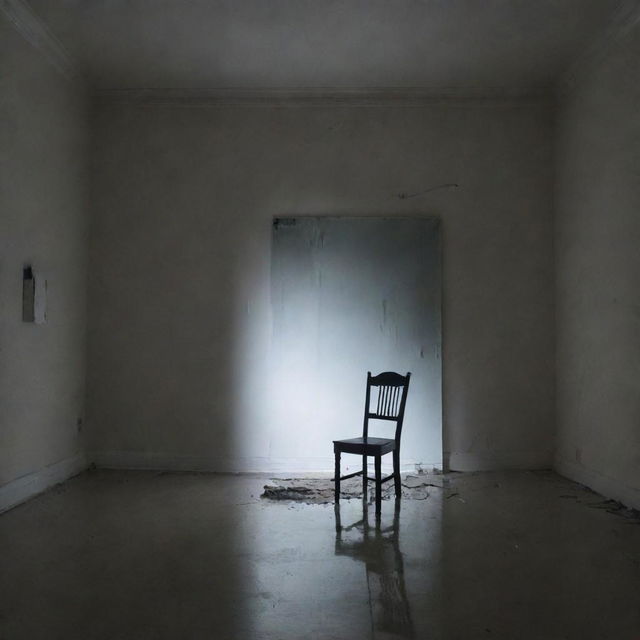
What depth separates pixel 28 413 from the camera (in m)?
4.49

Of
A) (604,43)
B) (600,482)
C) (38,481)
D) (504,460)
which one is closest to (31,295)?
(38,481)

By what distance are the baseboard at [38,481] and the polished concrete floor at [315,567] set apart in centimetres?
11

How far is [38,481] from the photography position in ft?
15.0

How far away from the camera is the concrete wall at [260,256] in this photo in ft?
18.0

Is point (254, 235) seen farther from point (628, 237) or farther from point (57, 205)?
point (628, 237)

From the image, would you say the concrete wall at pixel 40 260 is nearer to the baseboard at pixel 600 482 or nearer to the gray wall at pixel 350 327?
the gray wall at pixel 350 327

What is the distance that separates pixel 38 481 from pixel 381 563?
2.75m

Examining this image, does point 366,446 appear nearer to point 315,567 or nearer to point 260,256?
point 315,567

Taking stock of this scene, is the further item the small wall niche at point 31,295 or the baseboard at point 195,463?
the baseboard at point 195,463

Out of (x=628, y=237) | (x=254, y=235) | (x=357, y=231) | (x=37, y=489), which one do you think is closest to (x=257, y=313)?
(x=254, y=235)

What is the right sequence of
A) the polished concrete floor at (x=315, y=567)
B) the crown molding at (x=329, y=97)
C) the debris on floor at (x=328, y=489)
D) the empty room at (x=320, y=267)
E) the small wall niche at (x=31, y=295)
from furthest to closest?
the crown molding at (x=329, y=97) < the debris on floor at (x=328, y=489) < the small wall niche at (x=31, y=295) < the empty room at (x=320, y=267) < the polished concrete floor at (x=315, y=567)

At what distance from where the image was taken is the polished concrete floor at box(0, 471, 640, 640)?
2443mm

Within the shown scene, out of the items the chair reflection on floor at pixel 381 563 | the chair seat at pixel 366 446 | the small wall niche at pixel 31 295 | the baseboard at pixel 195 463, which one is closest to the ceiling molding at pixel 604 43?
the chair seat at pixel 366 446

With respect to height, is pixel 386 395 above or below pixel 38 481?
above
